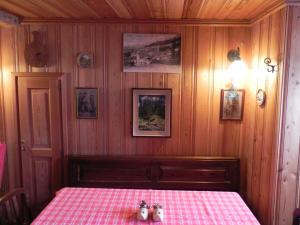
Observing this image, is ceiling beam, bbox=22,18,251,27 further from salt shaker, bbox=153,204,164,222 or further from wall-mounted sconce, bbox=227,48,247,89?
salt shaker, bbox=153,204,164,222

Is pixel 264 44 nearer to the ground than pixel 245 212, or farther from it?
farther from it

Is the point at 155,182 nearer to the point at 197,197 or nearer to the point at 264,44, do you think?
the point at 197,197

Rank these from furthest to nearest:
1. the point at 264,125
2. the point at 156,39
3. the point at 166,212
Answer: the point at 156,39 < the point at 264,125 < the point at 166,212

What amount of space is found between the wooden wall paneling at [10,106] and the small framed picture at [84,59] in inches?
34.4

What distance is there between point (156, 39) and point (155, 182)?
1.83 meters

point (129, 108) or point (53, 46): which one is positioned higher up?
point (53, 46)

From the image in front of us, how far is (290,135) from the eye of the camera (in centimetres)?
240

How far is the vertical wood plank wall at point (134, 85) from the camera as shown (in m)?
3.22

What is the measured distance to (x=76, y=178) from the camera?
3.26 meters

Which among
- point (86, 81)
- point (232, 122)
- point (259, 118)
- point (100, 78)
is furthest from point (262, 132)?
point (86, 81)

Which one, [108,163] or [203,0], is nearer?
[203,0]

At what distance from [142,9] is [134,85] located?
942 millimetres

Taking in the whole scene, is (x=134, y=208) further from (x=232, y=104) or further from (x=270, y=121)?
(x=232, y=104)

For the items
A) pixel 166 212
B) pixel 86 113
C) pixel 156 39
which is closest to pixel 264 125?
pixel 166 212
